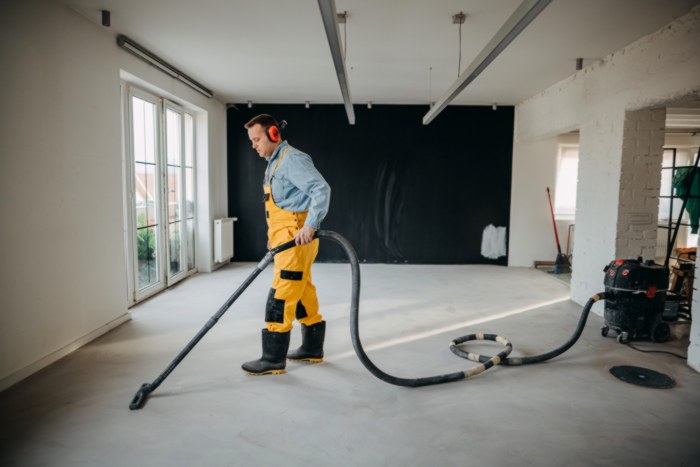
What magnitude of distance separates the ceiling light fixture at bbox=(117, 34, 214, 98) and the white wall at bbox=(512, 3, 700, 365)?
4.20 metres

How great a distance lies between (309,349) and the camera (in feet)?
9.53

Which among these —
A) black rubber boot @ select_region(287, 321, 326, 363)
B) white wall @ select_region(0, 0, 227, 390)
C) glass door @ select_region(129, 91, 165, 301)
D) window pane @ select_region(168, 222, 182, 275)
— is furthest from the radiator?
black rubber boot @ select_region(287, 321, 326, 363)

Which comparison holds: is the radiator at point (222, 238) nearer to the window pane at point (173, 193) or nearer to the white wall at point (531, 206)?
the window pane at point (173, 193)

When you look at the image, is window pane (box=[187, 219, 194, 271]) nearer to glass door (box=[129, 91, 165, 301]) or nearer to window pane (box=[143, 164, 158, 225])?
glass door (box=[129, 91, 165, 301])

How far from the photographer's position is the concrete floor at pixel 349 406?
1.90 meters

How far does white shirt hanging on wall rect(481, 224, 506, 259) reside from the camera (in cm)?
689

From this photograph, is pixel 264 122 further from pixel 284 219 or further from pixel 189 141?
pixel 189 141

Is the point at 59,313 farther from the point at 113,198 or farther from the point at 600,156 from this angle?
the point at 600,156

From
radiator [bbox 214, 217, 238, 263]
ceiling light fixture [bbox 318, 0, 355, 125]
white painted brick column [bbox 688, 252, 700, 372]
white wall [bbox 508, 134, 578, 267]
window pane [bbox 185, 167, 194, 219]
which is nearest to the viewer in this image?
ceiling light fixture [bbox 318, 0, 355, 125]

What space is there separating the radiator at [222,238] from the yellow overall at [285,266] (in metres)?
3.78

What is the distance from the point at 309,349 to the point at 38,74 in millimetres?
2391

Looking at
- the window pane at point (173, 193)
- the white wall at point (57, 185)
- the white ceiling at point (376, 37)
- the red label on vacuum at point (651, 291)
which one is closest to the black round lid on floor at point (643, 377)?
the red label on vacuum at point (651, 291)

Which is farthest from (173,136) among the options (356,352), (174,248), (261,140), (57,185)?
(356,352)

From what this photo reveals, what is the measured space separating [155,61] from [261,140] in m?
2.29
